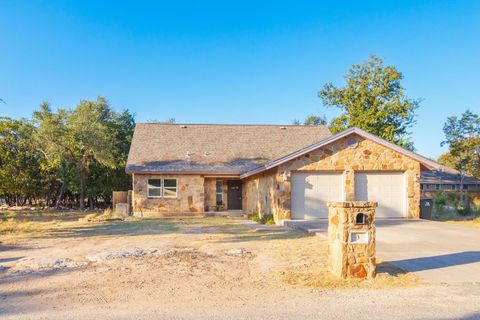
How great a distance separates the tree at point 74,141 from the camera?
1067 inches

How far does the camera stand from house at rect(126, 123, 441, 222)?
17828 millimetres

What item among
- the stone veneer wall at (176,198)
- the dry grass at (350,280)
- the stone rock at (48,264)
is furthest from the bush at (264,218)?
the stone rock at (48,264)

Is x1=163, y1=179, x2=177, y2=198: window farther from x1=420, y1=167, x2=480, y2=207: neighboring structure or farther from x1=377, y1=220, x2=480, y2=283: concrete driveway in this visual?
x1=420, y1=167, x2=480, y2=207: neighboring structure

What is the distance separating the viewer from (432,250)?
9.98 m

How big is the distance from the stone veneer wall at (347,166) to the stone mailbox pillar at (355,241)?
9723 mm

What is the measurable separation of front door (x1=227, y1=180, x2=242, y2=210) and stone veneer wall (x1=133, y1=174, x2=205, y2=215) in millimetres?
2138

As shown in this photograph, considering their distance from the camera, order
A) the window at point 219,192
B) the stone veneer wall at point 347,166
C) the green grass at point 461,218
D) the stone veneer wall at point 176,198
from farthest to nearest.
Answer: the window at point 219,192 < the stone veneer wall at point 176,198 < the stone veneer wall at point 347,166 < the green grass at point 461,218

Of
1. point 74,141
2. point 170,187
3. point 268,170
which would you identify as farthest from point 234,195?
point 74,141

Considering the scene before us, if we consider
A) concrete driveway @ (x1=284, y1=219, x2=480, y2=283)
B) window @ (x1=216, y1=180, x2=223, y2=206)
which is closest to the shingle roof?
window @ (x1=216, y1=180, x2=223, y2=206)

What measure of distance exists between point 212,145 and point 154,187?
15.4 feet

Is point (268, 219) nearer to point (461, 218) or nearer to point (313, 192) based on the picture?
point (313, 192)

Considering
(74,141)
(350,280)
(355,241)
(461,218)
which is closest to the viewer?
(350,280)

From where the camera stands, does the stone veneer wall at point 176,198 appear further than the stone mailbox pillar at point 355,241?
Yes

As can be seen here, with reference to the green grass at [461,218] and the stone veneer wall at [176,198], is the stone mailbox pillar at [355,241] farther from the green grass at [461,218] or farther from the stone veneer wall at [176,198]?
the stone veneer wall at [176,198]
